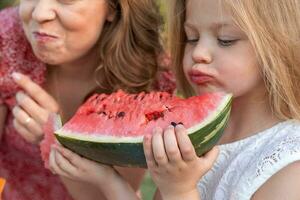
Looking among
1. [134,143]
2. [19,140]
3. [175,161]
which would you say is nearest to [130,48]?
[19,140]

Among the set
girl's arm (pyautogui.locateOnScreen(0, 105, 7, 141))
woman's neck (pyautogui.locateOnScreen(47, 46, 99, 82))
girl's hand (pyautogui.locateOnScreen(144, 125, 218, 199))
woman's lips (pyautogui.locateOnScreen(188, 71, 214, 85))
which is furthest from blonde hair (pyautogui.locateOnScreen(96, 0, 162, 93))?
girl's hand (pyautogui.locateOnScreen(144, 125, 218, 199))

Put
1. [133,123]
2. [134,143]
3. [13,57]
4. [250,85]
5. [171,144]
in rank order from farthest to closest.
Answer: [13,57] → [250,85] → [133,123] → [134,143] → [171,144]

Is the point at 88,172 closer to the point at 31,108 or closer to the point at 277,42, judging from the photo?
the point at 31,108

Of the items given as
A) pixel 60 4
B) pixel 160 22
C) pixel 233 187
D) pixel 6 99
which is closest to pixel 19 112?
pixel 6 99

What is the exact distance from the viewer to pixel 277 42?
7.53 feet

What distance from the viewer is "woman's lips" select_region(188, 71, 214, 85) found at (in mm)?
2264

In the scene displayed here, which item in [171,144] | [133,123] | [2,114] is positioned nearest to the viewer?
[171,144]

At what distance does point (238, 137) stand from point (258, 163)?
0.24 metres

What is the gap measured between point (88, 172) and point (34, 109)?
44 cm

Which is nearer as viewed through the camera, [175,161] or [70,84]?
[175,161]

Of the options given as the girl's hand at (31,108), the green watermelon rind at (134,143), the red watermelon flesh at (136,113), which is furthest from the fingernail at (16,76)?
the green watermelon rind at (134,143)

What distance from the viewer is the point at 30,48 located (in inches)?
115

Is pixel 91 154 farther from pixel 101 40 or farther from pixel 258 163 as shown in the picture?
pixel 101 40

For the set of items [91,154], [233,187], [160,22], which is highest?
[160,22]
